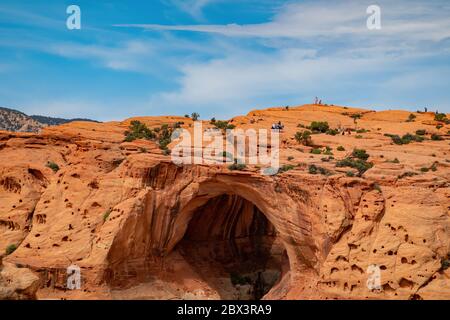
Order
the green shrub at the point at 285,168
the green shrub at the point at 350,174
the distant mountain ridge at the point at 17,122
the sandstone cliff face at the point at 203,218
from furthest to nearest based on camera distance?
the distant mountain ridge at the point at 17,122 → the green shrub at the point at 285,168 → the green shrub at the point at 350,174 → the sandstone cliff face at the point at 203,218

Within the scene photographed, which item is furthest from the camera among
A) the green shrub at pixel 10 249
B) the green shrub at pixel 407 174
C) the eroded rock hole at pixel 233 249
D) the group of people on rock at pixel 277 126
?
the group of people on rock at pixel 277 126

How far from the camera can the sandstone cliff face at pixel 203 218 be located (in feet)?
81.2

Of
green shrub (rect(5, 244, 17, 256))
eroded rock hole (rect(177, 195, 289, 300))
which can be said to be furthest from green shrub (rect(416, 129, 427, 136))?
green shrub (rect(5, 244, 17, 256))

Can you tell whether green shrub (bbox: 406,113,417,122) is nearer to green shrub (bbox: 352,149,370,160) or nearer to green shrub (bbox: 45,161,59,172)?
green shrub (bbox: 352,149,370,160)

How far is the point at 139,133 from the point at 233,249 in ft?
26.2

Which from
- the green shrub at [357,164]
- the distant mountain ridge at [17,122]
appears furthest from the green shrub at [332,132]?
the distant mountain ridge at [17,122]

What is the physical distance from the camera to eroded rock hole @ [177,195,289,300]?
32.2m

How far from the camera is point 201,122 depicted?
37188mm

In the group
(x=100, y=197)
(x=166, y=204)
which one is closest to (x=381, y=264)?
(x=166, y=204)

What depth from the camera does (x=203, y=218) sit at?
3378cm

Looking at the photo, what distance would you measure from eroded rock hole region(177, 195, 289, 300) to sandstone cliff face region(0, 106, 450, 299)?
0.08m

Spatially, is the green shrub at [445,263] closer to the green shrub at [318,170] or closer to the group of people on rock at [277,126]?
the green shrub at [318,170]

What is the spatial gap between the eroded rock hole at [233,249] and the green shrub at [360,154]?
6077 millimetres
